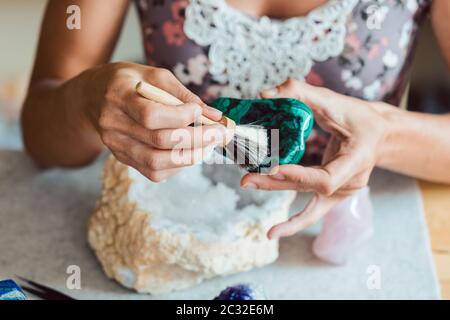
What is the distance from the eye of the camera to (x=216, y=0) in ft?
2.51

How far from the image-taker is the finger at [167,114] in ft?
1.87

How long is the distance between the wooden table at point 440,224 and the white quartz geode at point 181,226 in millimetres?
180

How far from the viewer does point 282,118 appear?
0.60 meters

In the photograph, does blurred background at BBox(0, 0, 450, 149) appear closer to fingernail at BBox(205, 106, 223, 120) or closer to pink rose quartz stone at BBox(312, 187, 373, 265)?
pink rose quartz stone at BBox(312, 187, 373, 265)

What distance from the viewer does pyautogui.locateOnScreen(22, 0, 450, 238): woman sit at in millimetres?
652

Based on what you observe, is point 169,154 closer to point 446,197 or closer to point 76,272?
point 76,272

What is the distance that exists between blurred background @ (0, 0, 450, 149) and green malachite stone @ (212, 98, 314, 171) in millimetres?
786

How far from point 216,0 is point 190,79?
109 millimetres

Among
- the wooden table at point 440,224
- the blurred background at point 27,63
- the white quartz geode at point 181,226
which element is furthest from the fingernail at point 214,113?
the blurred background at point 27,63

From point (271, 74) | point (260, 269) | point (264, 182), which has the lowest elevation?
point (260, 269)

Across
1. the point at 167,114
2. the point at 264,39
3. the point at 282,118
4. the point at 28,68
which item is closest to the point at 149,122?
the point at 167,114

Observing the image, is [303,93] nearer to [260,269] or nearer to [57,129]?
[260,269]

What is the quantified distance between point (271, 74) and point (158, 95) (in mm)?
249

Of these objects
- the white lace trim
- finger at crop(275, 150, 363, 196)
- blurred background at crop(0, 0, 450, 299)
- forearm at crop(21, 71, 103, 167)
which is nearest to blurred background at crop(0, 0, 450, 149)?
blurred background at crop(0, 0, 450, 299)
